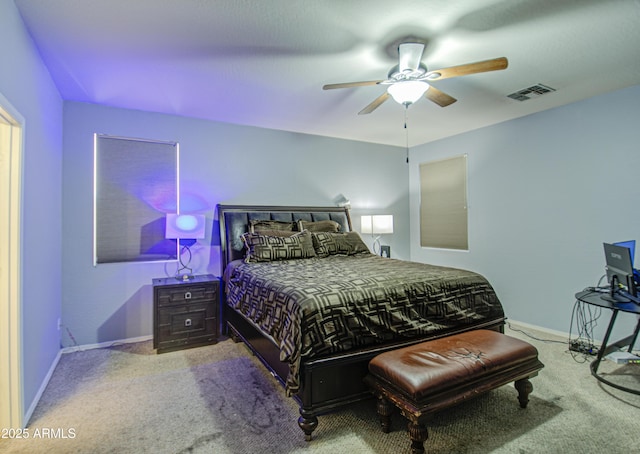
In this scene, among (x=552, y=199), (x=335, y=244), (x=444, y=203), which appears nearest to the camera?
(x=552, y=199)

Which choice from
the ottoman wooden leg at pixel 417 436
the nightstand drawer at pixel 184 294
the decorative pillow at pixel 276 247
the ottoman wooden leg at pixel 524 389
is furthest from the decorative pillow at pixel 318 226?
the ottoman wooden leg at pixel 417 436

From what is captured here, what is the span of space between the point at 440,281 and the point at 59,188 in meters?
3.65

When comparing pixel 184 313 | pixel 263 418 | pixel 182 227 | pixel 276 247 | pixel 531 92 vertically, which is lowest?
pixel 263 418

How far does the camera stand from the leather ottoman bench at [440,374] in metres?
1.73

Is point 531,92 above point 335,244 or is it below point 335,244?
above

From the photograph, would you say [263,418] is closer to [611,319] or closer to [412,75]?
[412,75]

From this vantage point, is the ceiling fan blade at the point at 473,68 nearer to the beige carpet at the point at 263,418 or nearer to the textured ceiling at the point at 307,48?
the textured ceiling at the point at 307,48

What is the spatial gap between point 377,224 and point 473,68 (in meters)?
2.87

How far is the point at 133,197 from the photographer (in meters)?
3.66

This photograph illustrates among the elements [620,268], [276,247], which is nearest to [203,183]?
[276,247]

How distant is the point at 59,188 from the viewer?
3.22m

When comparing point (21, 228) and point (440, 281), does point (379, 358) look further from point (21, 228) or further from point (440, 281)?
point (21, 228)

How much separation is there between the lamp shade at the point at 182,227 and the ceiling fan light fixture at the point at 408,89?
2.38 metres

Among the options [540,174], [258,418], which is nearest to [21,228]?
[258,418]
